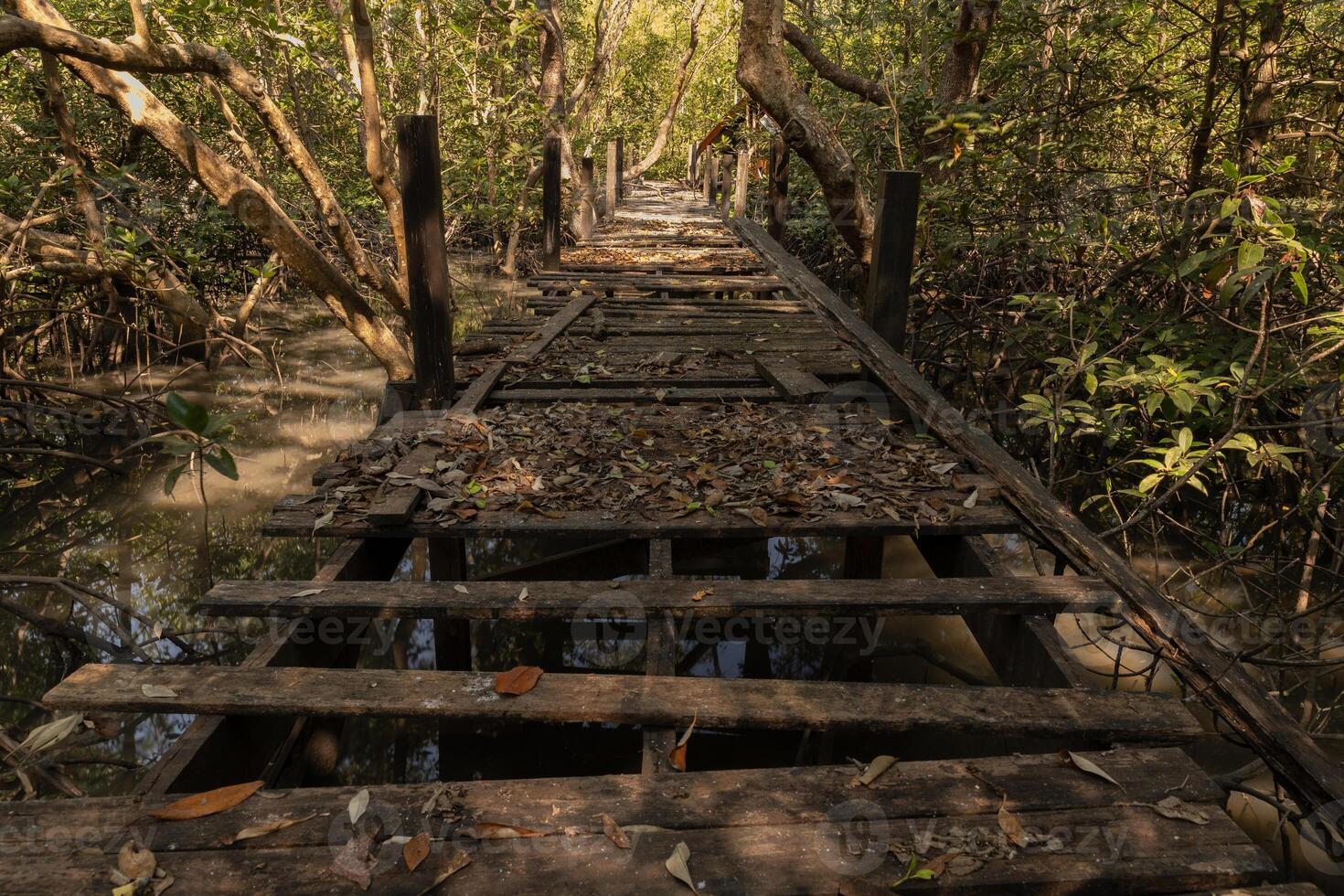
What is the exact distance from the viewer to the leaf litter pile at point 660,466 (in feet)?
11.1

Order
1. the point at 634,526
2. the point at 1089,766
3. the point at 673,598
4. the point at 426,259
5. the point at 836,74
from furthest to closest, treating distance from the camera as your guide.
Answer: the point at 836,74, the point at 426,259, the point at 634,526, the point at 673,598, the point at 1089,766

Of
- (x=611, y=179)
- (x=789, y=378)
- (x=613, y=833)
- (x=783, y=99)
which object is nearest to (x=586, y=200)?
(x=611, y=179)

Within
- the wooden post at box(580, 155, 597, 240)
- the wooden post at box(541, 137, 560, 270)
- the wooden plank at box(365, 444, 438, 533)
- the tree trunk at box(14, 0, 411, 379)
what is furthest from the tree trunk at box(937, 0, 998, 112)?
the wooden plank at box(365, 444, 438, 533)

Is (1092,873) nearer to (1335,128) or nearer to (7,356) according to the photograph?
(1335,128)

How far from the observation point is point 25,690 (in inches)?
207

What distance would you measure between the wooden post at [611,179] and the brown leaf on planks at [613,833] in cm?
1406

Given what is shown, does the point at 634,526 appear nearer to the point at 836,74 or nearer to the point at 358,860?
the point at 358,860

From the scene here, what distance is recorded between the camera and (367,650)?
6.07m

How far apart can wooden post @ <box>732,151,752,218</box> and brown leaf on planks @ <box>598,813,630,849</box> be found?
43.6 ft

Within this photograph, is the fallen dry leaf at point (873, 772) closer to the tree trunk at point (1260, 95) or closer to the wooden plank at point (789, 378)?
the wooden plank at point (789, 378)

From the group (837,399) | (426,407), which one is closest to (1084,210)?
(837,399)

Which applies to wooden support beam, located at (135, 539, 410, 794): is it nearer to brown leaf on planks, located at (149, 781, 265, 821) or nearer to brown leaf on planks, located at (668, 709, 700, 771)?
brown leaf on planks, located at (149, 781, 265, 821)

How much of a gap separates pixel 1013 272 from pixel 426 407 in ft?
19.8

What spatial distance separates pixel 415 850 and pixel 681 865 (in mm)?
547
